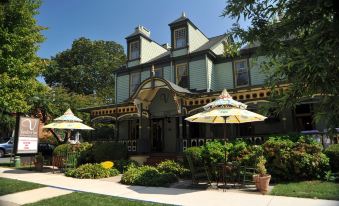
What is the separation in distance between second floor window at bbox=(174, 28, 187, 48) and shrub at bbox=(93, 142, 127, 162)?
884 cm

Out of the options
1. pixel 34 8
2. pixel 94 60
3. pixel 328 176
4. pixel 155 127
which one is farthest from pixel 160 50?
pixel 94 60

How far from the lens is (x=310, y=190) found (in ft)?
28.3

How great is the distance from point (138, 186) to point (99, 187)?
1.39 metres

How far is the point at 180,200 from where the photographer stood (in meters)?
8.04

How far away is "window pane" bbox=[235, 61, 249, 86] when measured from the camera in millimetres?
18875

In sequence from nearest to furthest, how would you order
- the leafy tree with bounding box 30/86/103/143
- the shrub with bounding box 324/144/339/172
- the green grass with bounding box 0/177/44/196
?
the green grass with bounding box 0/177/44/196, the shrub with bounding box 324/144/339/172, the leafy tree with bounding box 30/86/103/143

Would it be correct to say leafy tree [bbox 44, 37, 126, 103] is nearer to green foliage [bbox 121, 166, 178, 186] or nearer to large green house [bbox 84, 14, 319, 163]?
large green house [bbox 84, 14, 319, 163]

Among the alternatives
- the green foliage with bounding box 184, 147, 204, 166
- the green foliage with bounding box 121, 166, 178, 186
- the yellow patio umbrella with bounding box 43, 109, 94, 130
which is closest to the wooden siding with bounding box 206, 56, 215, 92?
the green foliage with bounding box 184, 147, 204, 166

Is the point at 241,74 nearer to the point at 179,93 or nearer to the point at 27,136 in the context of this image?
the point at 179,93

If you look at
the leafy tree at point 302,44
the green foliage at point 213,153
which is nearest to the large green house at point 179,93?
the green foliage at point 213,153

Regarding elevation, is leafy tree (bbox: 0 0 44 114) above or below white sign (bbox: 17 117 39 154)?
above

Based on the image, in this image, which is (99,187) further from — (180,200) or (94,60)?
(94,60)

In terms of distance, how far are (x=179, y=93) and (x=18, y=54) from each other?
31.0 ft

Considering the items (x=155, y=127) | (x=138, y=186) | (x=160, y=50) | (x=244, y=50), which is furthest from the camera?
(x=160, y=50)
